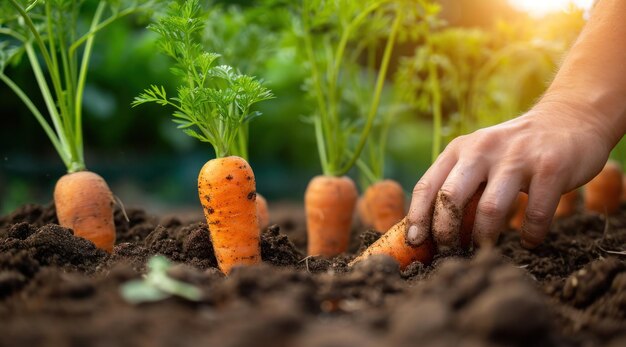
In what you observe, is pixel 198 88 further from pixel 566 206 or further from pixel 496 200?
pixel 566 206

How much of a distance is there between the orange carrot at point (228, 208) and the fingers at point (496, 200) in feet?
2.22

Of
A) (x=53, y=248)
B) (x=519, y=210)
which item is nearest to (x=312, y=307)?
(x=53, y=248)

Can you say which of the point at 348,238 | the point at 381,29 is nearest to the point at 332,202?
the point at 348,238

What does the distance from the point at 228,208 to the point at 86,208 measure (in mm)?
548

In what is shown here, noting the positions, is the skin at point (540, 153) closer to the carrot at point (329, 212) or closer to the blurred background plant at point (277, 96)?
the blurred background plant at point (277, 96)

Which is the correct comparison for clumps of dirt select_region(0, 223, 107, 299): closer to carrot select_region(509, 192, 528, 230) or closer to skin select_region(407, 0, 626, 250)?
skin select_region(407, 0, 626, 250)

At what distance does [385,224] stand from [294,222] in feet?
2.75

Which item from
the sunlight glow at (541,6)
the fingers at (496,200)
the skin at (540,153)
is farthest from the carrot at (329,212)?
the sunlight glow at (541,6)

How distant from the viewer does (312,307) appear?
1.06 m

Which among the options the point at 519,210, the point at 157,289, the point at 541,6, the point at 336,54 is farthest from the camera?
the point at 541,6

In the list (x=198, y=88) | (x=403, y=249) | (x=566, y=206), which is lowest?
(x=566, y=206)

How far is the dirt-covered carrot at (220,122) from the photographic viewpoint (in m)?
1.65

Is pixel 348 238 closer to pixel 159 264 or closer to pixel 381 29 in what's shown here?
pixel 381 29

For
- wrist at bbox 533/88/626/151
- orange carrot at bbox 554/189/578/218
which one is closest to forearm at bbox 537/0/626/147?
wrist at bbox 533/88/626/151
